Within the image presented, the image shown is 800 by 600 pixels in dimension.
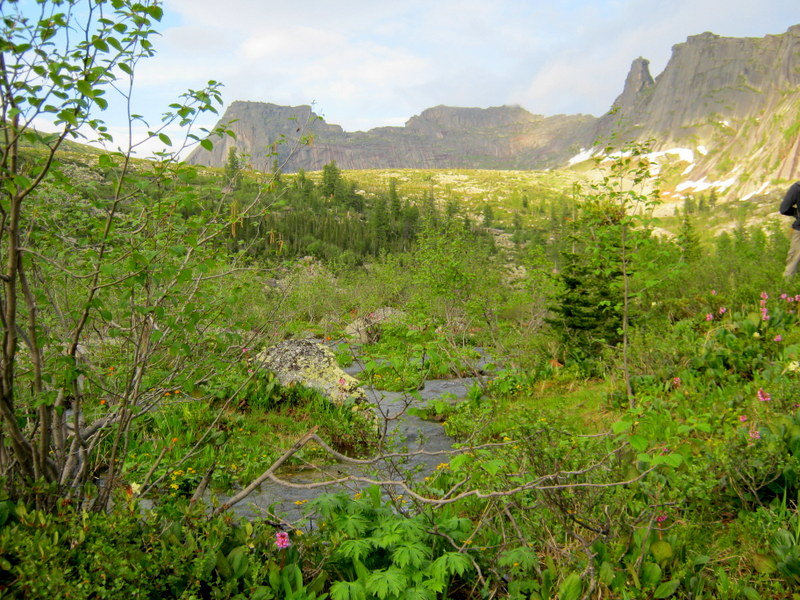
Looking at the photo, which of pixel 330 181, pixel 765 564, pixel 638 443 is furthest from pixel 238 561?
pixel 330 181

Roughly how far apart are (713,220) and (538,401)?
11373 cm

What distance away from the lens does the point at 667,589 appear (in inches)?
93.9

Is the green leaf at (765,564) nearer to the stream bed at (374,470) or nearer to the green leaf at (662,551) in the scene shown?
the green leaf at (662,551)

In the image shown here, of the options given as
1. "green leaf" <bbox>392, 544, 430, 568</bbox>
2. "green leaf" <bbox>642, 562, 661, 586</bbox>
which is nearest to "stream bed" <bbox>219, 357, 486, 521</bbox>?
"green leaf" <bbox>392, 544, 430, 568</bbox>

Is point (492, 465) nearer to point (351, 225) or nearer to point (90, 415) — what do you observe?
point (90, 415)

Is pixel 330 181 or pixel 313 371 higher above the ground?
pixel 330 181

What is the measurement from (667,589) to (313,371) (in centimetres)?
577

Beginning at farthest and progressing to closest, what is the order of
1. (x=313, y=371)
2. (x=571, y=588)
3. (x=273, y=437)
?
1. (x=313, y=371)
2. (x=273, y=437)
3. (x=571, y=588)

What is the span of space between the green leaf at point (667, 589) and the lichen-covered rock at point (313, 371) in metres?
4.80

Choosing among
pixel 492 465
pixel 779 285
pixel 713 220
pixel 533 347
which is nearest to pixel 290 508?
pixel 492 465

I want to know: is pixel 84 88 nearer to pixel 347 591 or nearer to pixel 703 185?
pixel 347 591

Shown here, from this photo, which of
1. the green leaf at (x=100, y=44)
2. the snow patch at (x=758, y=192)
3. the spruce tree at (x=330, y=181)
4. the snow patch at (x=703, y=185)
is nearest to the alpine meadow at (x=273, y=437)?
the green leaf at (x=100, y=44)

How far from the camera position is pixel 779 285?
Answer: 8.16 metres

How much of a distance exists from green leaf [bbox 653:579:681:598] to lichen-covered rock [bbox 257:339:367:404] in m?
4.80
